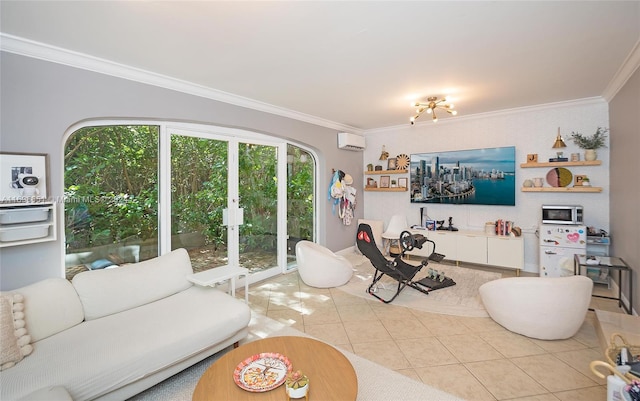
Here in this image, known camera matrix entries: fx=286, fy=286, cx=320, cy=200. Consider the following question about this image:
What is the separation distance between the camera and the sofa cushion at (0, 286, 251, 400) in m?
1.67

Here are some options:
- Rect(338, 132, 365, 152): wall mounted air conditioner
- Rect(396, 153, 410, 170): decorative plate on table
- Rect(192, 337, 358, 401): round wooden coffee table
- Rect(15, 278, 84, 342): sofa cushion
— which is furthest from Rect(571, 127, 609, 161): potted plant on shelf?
Rect(15, 278, 84, 342): sofa cushion

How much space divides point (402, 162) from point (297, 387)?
5144mm

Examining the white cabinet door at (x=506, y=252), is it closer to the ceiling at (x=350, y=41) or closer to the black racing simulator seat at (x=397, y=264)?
the black racing simulator seat at (x=397, y=264)

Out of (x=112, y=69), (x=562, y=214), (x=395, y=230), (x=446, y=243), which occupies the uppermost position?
(x=112, y=69)

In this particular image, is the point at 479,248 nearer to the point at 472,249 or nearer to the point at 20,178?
the point at 472,249

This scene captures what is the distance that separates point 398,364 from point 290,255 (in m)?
3.01

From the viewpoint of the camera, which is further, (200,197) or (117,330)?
(200,197)

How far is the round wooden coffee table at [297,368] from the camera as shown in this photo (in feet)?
5.06

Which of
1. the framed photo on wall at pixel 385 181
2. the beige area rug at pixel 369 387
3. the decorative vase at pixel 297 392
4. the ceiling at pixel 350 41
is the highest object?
the ceiling at pixel 350 41

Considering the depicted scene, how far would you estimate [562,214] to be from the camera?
425cm

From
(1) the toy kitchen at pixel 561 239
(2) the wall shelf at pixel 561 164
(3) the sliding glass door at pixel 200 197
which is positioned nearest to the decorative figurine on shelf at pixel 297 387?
(3) the sliding glass door at pixel 200 197

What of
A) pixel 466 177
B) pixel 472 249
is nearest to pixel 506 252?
pixel 472 249

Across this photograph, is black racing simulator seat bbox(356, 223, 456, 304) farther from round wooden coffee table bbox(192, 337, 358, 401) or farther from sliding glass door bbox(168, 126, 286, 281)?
round wooden coffee table bbox(192, 337, 358, 401)

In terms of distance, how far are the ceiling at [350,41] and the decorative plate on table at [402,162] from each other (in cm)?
227
